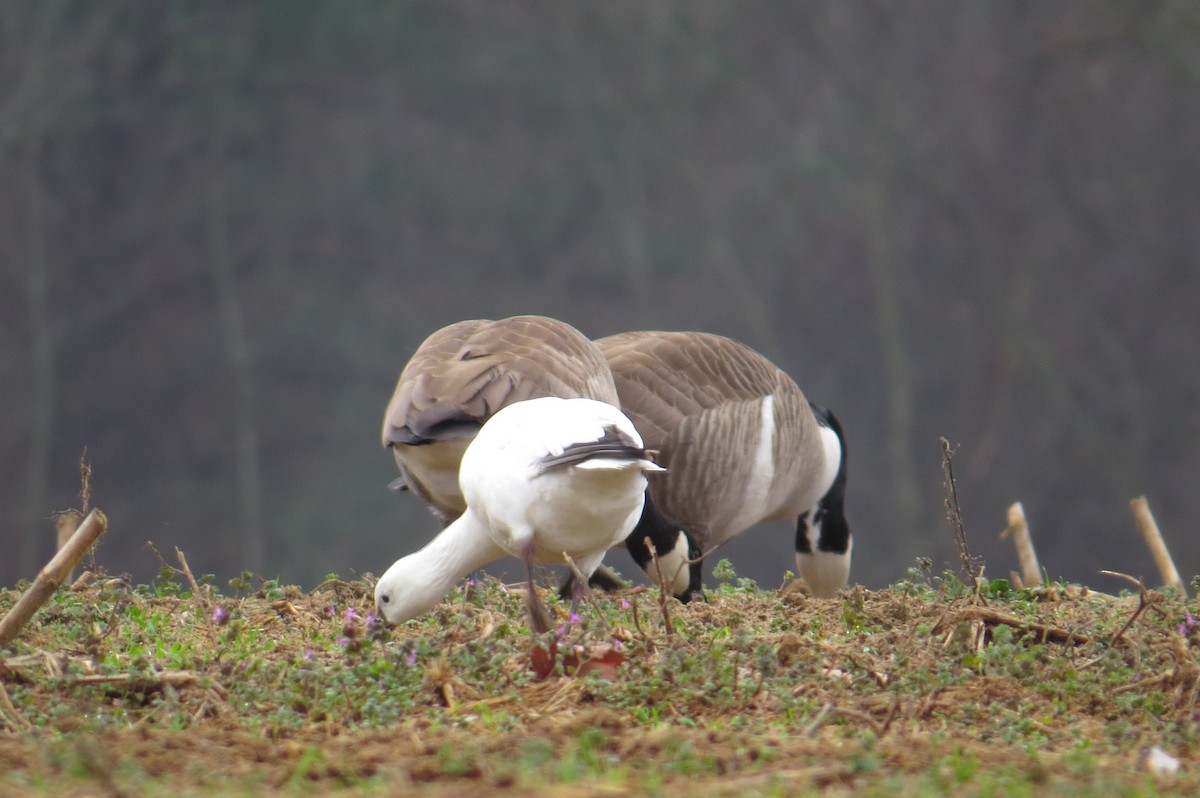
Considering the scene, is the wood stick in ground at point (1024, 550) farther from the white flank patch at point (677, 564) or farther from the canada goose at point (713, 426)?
the white flank patch at point (677, 564)

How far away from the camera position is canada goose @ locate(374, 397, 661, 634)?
340 centimetres

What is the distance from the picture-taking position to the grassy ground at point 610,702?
2.40m

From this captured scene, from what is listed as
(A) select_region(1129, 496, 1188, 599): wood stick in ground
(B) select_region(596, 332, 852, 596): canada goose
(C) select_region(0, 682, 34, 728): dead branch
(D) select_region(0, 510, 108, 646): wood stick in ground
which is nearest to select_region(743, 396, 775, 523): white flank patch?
(B) select_region(596, 332, 852, 596): canada goose

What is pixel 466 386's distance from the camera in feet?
13.7

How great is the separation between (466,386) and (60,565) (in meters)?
1.46

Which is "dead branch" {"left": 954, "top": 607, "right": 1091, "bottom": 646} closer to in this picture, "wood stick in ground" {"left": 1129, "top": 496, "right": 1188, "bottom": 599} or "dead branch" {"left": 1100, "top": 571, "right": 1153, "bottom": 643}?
"dead branch" {"left": 1100, "top": 571, "right": 1153, "bottom": 643}

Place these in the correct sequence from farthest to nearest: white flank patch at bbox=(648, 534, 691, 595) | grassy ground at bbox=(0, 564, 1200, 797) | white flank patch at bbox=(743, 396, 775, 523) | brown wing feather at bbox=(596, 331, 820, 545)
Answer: white flank patch at bbox=(743, 396, 775, 523) < brown wing feather at bbox=(596, 331, 820, 545) < white flank patch at bbox=(648, 534, 691, 595) < grassy ground at bbox=(0, 564, 1200, 797)

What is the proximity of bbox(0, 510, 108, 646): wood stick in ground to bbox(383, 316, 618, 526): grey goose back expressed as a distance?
1.22 m

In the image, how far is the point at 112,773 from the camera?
2.35 meters

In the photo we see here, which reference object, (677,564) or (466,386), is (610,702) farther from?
(677,564)

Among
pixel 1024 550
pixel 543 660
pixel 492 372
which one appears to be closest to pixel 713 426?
pixel 1024 550

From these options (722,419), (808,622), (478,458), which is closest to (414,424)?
(478,458)

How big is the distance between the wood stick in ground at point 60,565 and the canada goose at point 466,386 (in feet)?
3.99

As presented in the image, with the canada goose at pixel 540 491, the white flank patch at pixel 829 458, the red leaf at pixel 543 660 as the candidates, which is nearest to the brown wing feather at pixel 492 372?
the canada goose at pixel 540 491
